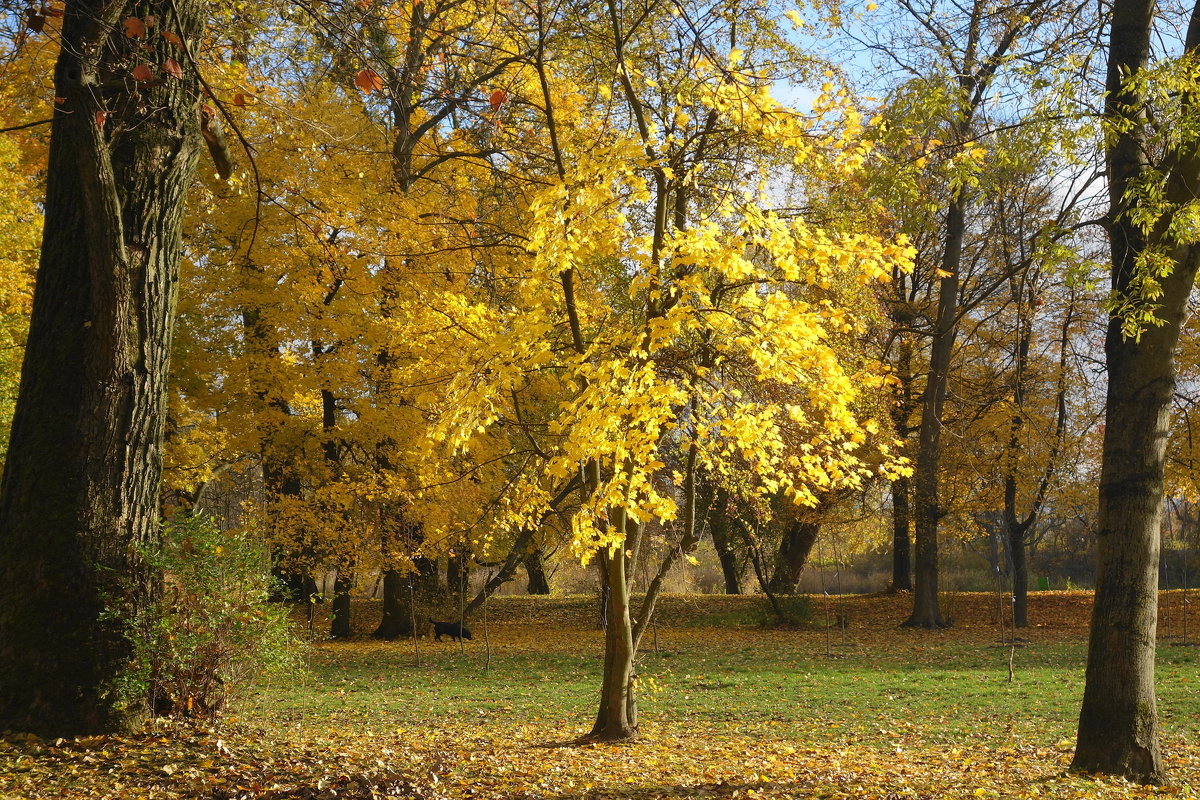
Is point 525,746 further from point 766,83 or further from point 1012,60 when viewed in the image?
point 1012,60

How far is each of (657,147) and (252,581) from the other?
387 centimetres

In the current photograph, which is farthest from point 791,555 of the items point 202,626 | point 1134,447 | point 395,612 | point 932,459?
point 202,626

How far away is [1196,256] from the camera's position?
573 cm

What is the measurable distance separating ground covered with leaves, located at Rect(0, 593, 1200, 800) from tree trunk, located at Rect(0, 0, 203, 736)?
0.43m

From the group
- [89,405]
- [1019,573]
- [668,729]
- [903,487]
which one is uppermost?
[903,487]

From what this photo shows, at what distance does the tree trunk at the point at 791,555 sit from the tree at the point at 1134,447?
49.1 feet

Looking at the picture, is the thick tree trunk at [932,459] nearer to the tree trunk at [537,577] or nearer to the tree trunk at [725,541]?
the tree trunk at [725,541]

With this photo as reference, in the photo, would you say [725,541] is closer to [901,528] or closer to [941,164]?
[901,528]

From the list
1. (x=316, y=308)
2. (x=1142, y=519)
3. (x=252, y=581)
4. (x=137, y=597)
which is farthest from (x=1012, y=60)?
(x=316, y=308)

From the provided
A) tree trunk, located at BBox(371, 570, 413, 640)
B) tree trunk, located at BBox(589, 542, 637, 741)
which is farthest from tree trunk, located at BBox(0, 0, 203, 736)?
tree trunk, located at BBox(371, 570, 413, 640)

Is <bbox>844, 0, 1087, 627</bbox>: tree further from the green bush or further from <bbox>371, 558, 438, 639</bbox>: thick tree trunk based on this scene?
<bbox>371, 558, 438, 639</bbox>: thick tree trunk

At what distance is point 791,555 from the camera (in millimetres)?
23125

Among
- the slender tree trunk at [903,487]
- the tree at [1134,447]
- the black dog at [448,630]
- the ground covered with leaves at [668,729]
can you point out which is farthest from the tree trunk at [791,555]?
the tree at [1134,447]

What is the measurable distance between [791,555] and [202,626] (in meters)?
19.7
